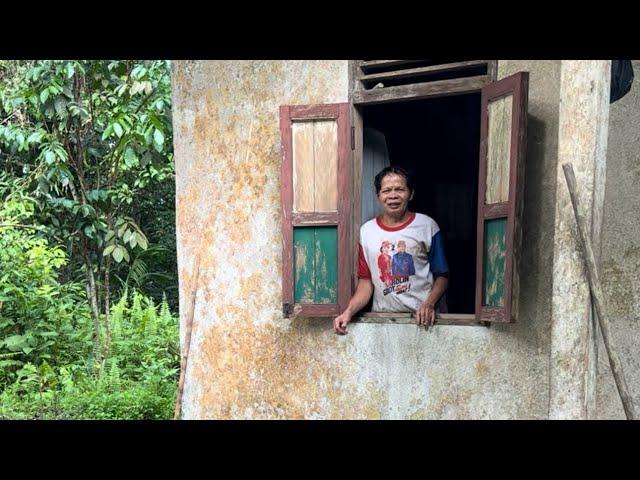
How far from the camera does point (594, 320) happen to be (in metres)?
3.28

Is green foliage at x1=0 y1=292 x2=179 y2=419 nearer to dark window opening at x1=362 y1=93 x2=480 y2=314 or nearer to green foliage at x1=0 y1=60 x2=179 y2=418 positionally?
green foliage at x1=0 y1=60 x2=179 y2=418

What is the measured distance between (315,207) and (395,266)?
594 millimetres

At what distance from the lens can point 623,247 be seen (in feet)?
15.3

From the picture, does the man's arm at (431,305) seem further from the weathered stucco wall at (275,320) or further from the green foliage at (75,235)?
the green foliage at (75,235)

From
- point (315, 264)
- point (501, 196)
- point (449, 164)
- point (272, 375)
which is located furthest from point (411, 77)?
point (449, 164)

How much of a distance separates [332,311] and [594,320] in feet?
5.09

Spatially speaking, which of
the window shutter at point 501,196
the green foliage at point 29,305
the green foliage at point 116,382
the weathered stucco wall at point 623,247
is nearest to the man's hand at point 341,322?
the window shutter at point 501,196

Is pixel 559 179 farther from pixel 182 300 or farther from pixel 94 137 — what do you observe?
pixel 94 137

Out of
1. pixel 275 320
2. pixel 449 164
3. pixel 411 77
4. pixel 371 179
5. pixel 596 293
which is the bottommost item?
pixel 275 320

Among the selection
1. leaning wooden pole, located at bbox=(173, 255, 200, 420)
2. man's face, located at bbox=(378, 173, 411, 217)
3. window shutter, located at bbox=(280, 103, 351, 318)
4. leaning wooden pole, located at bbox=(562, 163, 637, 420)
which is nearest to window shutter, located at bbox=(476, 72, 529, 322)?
leaning wooden pole, located at bbox=(562, 163, 637, 420)

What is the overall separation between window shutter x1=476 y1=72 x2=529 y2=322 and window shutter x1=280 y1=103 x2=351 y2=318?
0.84 metres

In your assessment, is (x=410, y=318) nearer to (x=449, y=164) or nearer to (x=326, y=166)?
(x=326, y=166)

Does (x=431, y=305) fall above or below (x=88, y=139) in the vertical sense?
below
